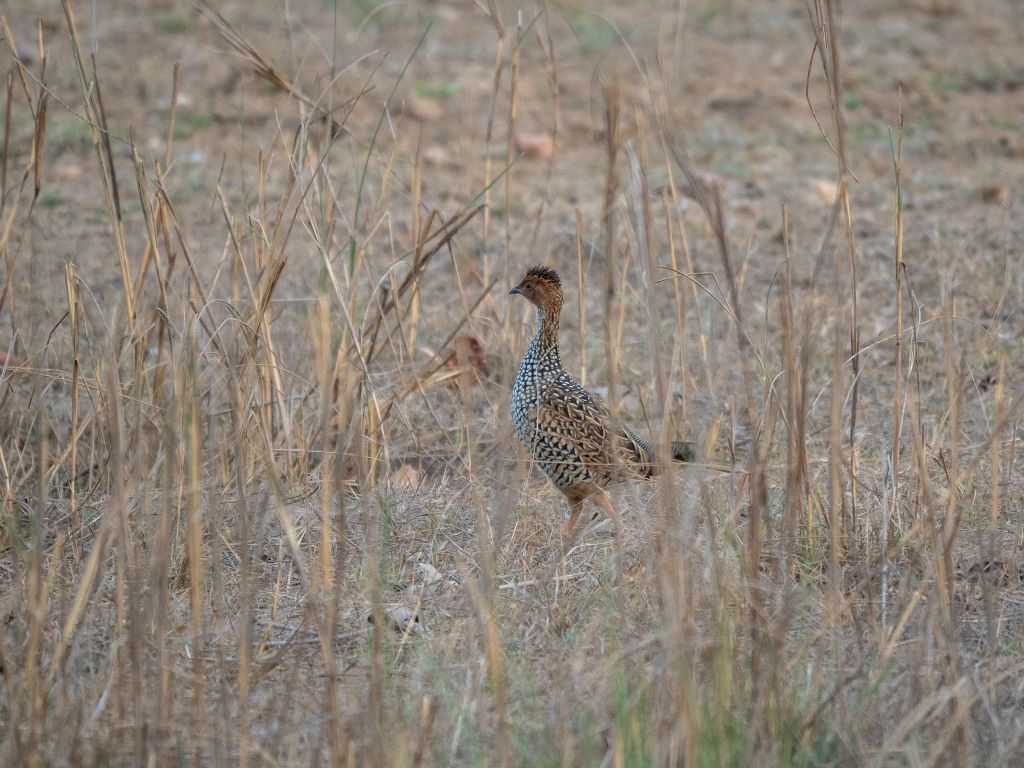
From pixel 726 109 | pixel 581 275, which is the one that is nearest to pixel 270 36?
pixel 726 109

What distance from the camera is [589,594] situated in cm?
335

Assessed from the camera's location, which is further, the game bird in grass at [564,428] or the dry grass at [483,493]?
the game bird in grass at [564,428]

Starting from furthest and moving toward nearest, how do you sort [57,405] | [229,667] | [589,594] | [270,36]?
[270,36] → [57,405] → [589,594] → [229,667]

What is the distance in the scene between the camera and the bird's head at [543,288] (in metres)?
4.43

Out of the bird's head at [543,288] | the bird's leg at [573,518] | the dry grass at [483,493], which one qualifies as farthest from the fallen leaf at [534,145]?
the bird's leg at [573,518]

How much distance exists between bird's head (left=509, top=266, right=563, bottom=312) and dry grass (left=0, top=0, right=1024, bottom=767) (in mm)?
116

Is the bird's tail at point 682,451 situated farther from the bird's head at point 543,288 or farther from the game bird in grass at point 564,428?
the bird's head at point 543,288

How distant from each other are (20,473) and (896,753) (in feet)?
9.84

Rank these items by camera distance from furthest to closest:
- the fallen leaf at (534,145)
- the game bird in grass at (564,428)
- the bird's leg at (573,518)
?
the fallen leaf at (534,145) → the game bird in grass at (564,428) → the bird's leg at (573,518)

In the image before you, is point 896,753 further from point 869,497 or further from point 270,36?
point 270,36

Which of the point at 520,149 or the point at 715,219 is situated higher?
the point at 520,149

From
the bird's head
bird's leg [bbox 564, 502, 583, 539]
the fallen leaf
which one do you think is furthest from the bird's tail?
the fallen leaf

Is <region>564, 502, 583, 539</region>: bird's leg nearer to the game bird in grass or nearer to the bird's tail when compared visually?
the game bird in grass

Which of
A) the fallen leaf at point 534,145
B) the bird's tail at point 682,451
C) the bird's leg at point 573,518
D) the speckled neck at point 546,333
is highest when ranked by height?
the fallen leaf at point 534,145
